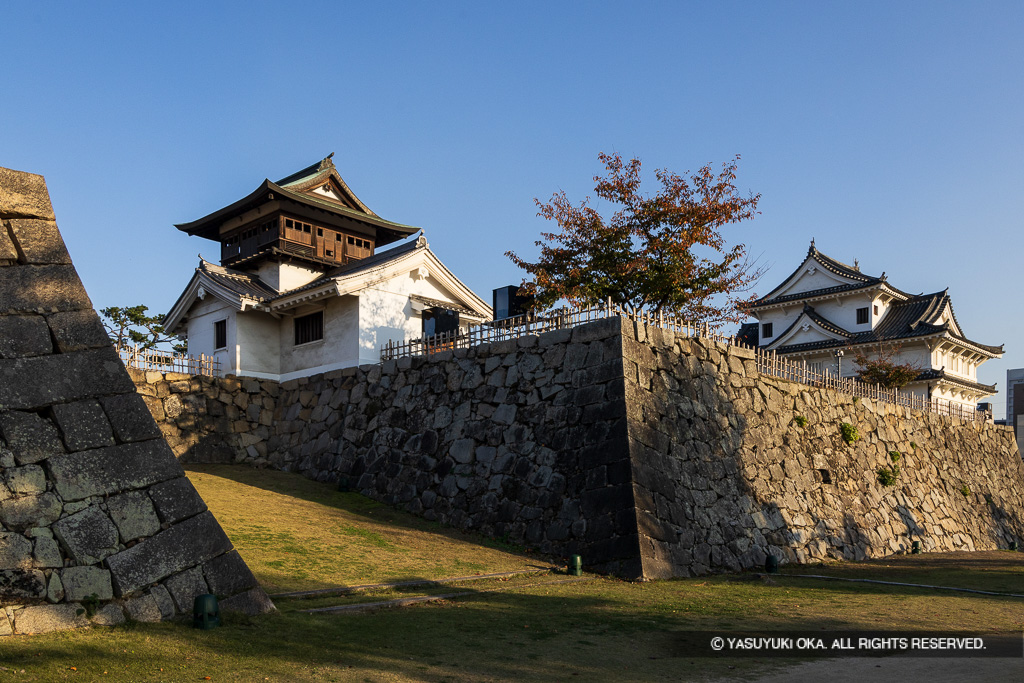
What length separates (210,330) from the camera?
2503 centimetres

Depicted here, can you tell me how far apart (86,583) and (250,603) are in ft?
5.89

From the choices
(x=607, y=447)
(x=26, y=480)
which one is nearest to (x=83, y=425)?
(x=26, y=480)

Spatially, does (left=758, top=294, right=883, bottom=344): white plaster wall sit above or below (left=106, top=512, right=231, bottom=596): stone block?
above

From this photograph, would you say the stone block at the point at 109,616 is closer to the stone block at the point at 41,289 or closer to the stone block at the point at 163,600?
the stone block at the point at 163,600

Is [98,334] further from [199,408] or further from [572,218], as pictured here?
[572,218]

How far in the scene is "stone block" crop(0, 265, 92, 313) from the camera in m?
8.84

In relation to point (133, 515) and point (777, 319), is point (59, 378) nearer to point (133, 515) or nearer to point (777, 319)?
point (133, 515)

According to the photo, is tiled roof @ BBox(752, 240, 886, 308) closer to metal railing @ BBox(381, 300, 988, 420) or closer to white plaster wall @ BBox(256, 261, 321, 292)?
metal railing @ BBox(381, 300, 988, 420)

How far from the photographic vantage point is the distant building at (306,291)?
76.1ft

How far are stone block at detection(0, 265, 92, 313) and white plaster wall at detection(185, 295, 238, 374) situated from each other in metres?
14.5

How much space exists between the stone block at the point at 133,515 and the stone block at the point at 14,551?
0.87 metres

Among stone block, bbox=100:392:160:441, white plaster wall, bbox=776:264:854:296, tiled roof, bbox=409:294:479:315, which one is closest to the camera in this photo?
stone block, bbox=100:392:160:441

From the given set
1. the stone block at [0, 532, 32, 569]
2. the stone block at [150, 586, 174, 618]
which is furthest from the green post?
the stone block at [0, 532, 32, 569]

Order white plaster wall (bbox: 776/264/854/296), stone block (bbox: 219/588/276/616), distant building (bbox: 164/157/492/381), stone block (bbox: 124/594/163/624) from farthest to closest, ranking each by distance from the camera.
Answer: white plaster wall (bbox: 776/264/854/296), distant building (bbox: 164/157/492/381), stone block (bbox: 219/588/276/616), stone block (bbox: 124/594/163/624)
